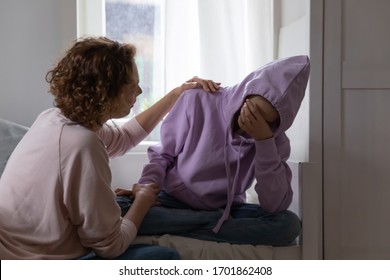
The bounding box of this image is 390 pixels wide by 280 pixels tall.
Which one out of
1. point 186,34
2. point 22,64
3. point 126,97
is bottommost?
point 126,97

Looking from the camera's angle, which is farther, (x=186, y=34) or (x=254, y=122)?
(x=186, y=34)

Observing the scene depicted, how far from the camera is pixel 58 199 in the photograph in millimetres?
837

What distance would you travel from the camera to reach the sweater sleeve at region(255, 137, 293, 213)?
3.52 ft

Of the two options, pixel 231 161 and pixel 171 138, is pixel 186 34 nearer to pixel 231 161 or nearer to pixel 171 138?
pixel 171 138

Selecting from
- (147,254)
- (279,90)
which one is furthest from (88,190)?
(279,90)

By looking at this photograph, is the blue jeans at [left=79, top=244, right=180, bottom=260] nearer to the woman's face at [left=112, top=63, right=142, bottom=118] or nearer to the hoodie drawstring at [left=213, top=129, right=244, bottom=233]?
the hoodie drawstring at [left=213, top=129, right=244, bottom=233]

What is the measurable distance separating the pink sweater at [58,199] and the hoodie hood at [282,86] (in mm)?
407

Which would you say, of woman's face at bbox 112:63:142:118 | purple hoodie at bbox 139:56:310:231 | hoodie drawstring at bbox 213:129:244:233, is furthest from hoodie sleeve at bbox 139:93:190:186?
woman's face at bbox 112:63:142:118

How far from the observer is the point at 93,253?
0.90m

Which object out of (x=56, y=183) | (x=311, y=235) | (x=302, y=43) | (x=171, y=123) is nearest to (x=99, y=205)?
(x=56, y=183)

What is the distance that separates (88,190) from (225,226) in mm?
357

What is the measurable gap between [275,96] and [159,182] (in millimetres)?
359
